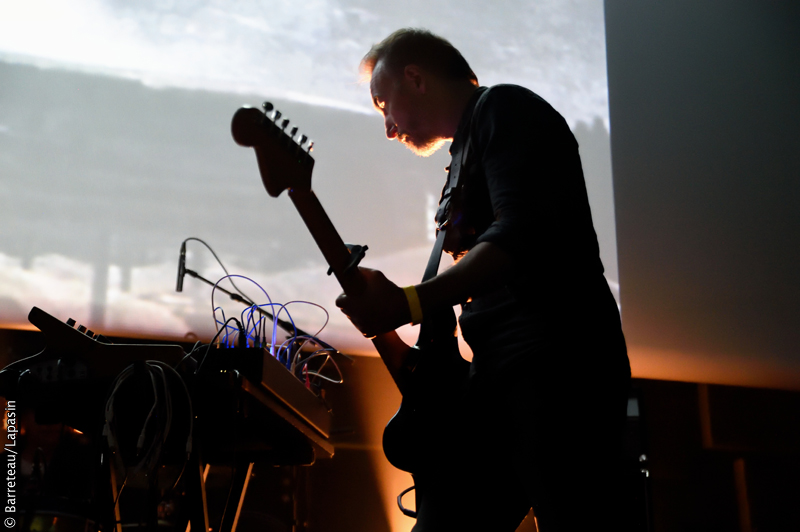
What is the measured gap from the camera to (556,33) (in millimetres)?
3521

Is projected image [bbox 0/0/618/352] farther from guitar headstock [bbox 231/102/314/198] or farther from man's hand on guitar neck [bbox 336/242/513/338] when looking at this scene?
man's hand on guitar neck [bbox 336/242/513/338]

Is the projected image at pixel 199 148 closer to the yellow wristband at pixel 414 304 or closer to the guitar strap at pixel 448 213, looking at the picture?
the guitar strap at pixel 448 213

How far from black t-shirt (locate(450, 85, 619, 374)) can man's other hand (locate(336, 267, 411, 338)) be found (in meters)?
0.15

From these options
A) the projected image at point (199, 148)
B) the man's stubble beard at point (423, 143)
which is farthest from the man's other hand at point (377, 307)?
the projected image at point (199, 148)

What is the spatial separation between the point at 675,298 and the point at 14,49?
3532 mm

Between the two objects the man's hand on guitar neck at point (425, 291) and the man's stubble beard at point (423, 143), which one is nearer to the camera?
the man's hand on guitar neck at point (425, 291)

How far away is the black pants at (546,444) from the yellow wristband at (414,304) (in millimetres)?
167

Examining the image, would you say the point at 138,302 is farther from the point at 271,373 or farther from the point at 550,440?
the point at 550,440

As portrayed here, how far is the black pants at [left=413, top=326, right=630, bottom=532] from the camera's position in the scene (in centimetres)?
85

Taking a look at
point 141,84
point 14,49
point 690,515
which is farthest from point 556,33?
point 690,515

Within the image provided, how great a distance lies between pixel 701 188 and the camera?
143 inches

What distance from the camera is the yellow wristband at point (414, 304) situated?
0.87m

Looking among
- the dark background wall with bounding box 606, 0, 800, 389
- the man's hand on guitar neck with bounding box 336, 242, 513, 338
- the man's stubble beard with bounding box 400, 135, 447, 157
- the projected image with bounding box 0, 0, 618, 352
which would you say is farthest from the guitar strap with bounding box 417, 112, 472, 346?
the dark background wall with bounding box 606, 0, 800, 389

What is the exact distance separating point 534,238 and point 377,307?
0.81 ft
